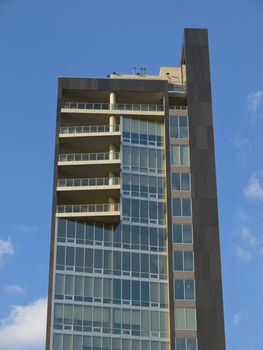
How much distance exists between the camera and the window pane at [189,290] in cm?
7338

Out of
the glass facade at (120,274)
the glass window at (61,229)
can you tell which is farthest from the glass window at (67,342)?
the glass window at (61,229)

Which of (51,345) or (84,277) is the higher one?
(84,277)

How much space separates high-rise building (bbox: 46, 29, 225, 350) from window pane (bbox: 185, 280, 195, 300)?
0.11 meters

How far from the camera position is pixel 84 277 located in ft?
242

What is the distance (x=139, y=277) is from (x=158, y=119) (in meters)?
17.7

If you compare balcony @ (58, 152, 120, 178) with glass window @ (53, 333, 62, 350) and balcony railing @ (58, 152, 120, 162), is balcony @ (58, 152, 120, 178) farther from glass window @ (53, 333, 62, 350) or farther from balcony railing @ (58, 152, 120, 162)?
glass window @ (53, 333, 62, 350)

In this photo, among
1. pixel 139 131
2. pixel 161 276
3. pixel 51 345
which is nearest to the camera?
pixel 51 345

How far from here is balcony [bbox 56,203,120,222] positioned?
249 feet

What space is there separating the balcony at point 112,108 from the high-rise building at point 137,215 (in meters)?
0.12

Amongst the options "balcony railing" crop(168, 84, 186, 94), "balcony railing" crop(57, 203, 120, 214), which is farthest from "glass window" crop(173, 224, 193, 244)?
"balcony railing" crop(168, 84, 186, 94)

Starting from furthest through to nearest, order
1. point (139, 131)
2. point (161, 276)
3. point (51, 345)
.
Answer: point (139, 131), point (161, 276), point (51, 345)

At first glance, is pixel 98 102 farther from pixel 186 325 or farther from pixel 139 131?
pixel 186 325

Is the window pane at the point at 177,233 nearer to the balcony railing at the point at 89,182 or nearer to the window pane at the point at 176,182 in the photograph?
the window pane at the point at 176,182

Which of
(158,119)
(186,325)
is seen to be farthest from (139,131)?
(186,325)
